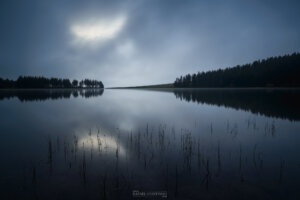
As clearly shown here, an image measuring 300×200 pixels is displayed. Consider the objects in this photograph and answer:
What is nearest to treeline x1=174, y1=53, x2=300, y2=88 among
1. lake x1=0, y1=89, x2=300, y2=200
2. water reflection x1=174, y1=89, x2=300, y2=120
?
water reflection x1=174, y1=89, x2=300, y2=120

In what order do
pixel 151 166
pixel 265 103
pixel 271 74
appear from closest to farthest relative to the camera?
1. pixel 151 166
2. pixel 265 103
3. pixel 271 74

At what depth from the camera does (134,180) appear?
9570 millimetres

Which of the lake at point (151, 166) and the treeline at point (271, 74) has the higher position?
the treeline at point (271, 74)

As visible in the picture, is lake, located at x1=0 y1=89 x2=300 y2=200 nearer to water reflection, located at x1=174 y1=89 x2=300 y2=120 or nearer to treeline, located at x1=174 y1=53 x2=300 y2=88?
water reflection, located at x1=174 y1=89 x2=300 y2=120

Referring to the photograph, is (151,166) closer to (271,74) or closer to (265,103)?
(265,103)

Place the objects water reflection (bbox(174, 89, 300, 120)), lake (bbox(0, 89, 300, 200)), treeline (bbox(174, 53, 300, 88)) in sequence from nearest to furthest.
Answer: lake (bbox(0, 89, 300, 200)), water reflection (bbox(174, 89, 300, 120)), treeline (bbox(174, 53, 300, 88))

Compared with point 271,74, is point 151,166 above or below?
below

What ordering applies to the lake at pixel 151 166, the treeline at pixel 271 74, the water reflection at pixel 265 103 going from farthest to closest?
the treeline at pixel 271 74, the water reflection at pixel 265 103, the lake at pixel 151 166

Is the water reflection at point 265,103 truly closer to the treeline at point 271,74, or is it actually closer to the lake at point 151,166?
the lake at point 151,166

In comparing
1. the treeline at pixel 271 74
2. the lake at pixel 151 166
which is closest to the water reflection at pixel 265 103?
the lake at pixel 151 166

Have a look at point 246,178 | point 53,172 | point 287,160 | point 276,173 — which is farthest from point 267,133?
point 53,172

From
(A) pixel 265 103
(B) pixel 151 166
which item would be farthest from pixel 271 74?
(B) pixel 151 166

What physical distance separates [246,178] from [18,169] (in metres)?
11.1

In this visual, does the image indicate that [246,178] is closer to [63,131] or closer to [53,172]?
[53,172]
